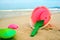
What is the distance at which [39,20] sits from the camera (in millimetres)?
1263

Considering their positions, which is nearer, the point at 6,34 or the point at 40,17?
the point at 6,34

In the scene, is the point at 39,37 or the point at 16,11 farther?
the point at 16,11

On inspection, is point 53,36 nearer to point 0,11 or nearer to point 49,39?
point 49,39

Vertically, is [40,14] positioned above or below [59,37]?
above

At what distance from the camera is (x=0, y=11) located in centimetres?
194

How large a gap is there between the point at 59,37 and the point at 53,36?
0.16ft

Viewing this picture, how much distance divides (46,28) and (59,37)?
0.76ft

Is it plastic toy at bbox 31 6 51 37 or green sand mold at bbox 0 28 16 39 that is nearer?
green sand mold at bbox 0 28 16 39

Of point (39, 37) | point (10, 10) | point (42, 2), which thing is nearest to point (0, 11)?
point (10, 10)

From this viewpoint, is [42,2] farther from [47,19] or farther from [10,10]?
[47,19]

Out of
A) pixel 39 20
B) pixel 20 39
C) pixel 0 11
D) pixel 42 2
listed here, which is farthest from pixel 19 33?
pixel 42 2

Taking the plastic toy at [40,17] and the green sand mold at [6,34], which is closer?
the green sand mold at [6,34]

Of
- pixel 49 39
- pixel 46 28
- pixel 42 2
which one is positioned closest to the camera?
pixel 49 39

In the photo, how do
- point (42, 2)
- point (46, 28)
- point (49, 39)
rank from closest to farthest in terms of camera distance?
1. point (49, 39)
2. point (46, 28)
3. point (42, 2)
